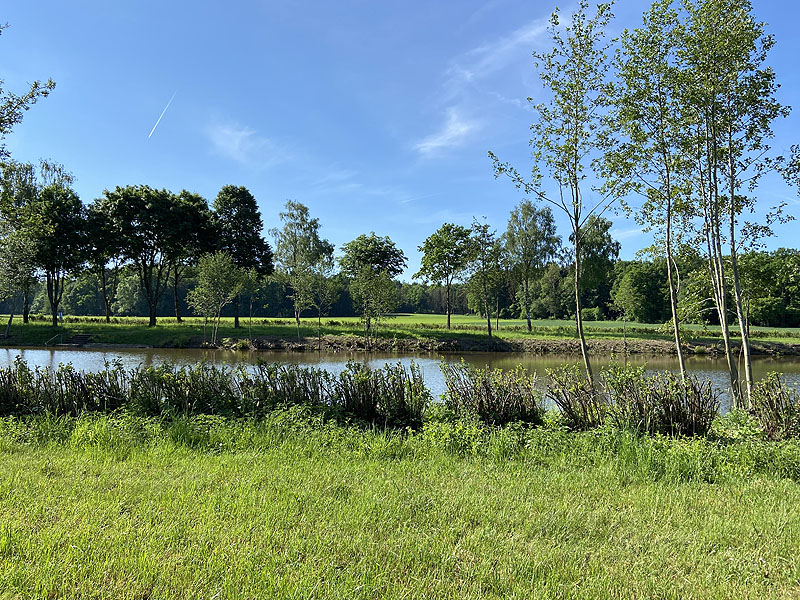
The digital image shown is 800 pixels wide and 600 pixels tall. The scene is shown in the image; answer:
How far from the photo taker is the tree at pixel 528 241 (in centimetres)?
4591

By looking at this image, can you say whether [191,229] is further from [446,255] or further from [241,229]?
[446,255]

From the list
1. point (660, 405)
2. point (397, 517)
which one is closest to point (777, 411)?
point (660, 405)

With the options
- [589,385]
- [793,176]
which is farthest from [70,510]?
[793,176]

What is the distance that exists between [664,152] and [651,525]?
871 centimetres

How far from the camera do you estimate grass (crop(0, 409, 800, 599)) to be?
2963 mm

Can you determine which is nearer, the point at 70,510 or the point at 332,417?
the point at 70,510

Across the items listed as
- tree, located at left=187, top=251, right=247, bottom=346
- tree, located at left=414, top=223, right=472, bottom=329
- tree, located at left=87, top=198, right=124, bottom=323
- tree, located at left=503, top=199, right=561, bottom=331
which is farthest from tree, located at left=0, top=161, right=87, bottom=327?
tree, located at left=503, top=199, right=561, bottom=331

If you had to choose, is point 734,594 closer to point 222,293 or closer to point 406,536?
point 406,536

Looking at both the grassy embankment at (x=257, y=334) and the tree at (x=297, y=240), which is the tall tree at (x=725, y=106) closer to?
the grassy embankment at (x=257, y=334)

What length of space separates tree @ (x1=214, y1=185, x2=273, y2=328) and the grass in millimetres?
38594

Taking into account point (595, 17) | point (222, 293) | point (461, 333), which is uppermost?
point (595, 17)

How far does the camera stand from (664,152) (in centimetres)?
998

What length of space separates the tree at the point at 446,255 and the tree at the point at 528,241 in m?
5.64

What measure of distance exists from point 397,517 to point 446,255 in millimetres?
40874
